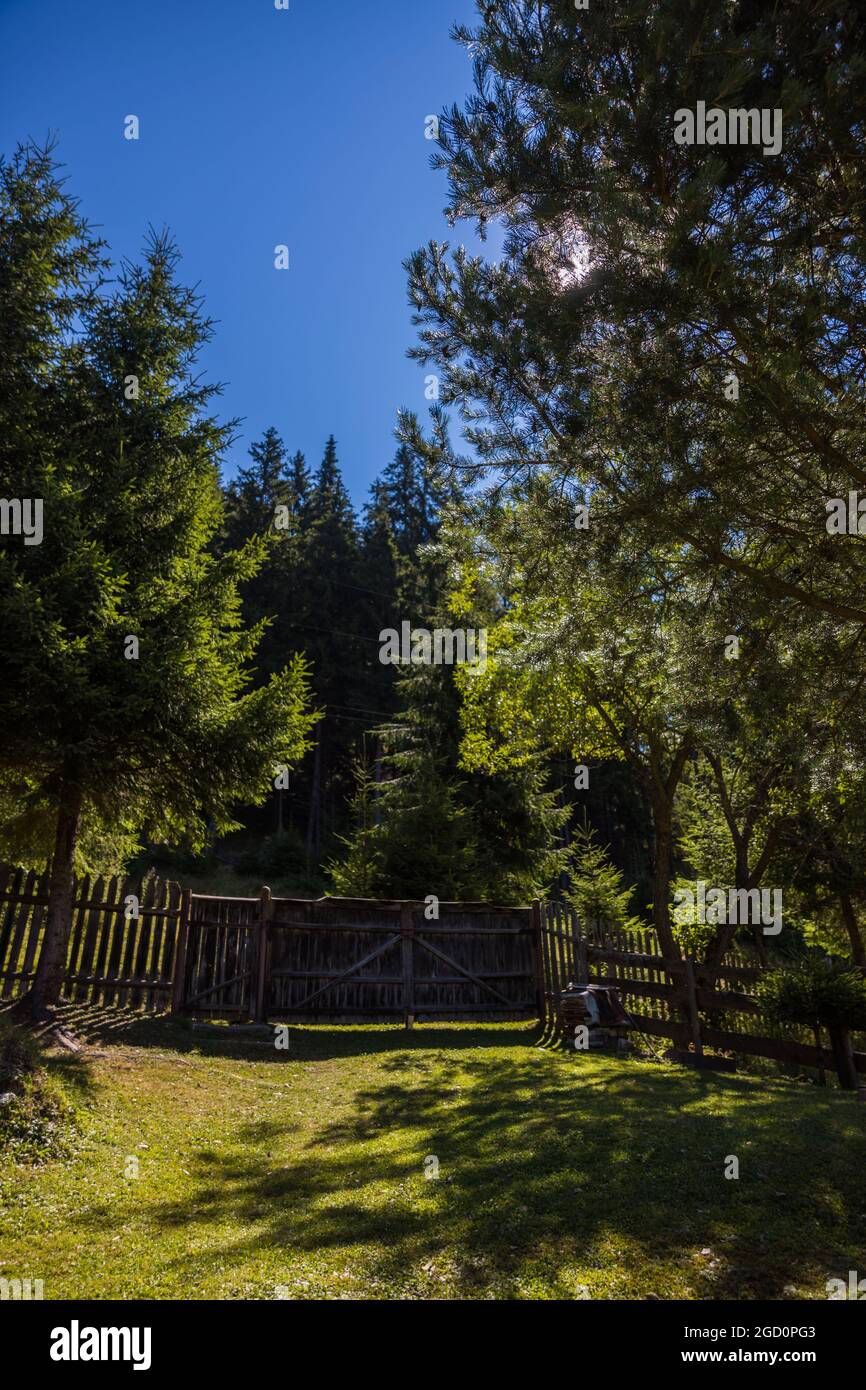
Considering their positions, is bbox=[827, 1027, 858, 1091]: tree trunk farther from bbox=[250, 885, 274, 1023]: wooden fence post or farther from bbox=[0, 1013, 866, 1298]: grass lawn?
bbox=[250, 885, 274, 1023]: wooden fence post

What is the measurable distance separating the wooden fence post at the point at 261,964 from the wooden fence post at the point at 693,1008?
673cm

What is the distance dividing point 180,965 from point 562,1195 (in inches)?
335

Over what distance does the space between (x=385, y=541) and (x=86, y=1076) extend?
38.6m

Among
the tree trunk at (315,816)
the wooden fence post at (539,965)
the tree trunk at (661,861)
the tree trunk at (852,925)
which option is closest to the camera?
the wooden fence post at (539,965)

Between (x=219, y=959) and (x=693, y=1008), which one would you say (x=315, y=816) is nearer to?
(x=219, y=959)

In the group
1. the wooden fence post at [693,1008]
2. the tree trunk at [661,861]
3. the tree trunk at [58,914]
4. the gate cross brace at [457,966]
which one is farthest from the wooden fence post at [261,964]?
the tree trunk at [661,861]

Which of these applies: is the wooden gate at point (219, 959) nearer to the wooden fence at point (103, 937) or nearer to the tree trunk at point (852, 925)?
the wooden fence at point (103, 937)

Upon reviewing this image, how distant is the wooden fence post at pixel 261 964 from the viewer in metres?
12.2

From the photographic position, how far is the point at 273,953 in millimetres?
12711

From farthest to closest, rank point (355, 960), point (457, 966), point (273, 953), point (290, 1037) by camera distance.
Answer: point (457, 966) < point (355, 960) < point (273, 953) < point (290, 1037)

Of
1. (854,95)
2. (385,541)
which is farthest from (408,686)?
(385,541)

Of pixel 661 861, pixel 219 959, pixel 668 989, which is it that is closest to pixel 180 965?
pixel 219 959

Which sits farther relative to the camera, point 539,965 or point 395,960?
point 539,965
